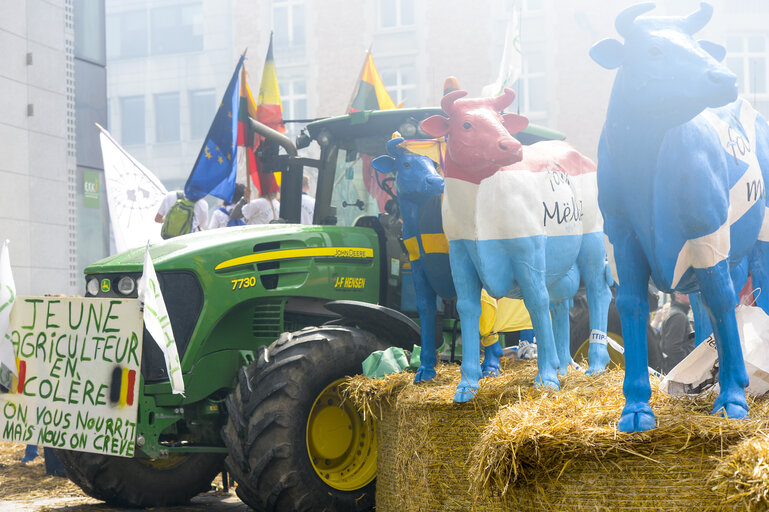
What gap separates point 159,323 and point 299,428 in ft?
2.96

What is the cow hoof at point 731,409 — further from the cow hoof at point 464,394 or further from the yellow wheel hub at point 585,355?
the yellow wheel hub at point 585,355

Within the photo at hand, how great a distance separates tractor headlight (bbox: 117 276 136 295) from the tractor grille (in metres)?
0.73

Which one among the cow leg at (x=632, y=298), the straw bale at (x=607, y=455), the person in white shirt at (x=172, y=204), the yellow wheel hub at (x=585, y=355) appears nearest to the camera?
the straw bale at (x=607, y=455)

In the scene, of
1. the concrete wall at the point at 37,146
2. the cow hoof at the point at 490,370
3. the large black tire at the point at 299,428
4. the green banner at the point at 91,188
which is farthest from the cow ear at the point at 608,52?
the green banner at the point at 91,188

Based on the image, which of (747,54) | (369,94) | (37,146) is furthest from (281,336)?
(747,54)

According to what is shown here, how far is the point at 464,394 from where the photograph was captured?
179 inches

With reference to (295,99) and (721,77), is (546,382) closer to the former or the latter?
Result: (721,77)

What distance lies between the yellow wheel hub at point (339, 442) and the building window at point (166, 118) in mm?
26641

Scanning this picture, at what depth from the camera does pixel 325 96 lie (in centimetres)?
2619

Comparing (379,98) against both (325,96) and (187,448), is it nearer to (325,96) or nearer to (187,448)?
(187,448)

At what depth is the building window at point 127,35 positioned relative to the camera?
3138 centimetres

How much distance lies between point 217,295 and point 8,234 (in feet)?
26.0

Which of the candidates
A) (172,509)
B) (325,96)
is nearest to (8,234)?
(172,509)

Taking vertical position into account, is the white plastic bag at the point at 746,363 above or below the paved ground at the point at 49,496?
above
